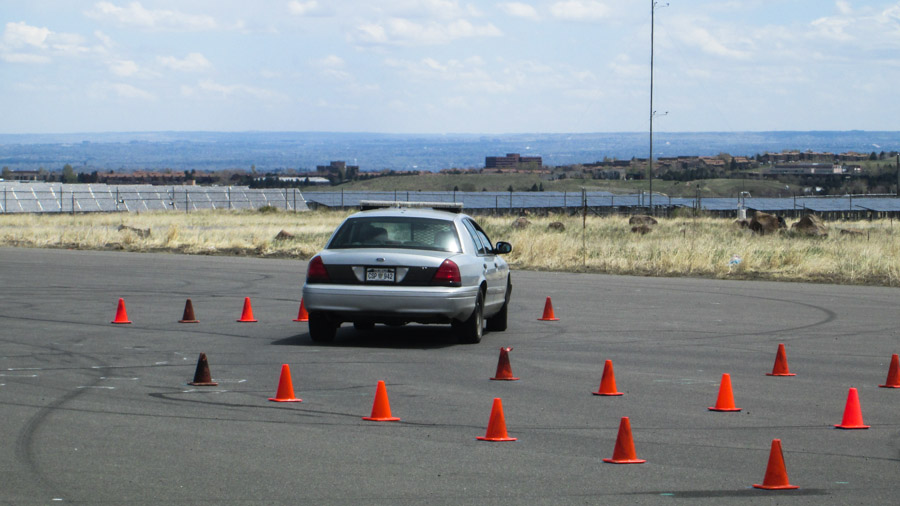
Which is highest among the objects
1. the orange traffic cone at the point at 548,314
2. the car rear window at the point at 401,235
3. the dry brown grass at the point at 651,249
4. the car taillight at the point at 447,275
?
the car rear window at the point at 401,235

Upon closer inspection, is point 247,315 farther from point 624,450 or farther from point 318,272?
A: point 624,450

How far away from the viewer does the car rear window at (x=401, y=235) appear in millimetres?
13539

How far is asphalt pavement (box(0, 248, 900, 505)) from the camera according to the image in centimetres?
666

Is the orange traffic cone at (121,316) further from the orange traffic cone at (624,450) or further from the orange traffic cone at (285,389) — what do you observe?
the orange traffic cone at (624,450)

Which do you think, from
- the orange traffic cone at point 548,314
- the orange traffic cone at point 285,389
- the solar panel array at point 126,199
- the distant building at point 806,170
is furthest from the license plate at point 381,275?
the distant building at point 806,170

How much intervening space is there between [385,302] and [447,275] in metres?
0.77

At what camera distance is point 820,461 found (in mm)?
7410

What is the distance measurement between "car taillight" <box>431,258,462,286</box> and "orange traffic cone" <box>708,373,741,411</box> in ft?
14.2

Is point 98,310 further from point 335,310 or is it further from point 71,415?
point 71,415

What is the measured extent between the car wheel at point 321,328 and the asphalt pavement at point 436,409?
0.19m

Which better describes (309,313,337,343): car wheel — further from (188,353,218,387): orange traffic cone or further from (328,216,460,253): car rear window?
(188,353,218,387): orange traffic cone

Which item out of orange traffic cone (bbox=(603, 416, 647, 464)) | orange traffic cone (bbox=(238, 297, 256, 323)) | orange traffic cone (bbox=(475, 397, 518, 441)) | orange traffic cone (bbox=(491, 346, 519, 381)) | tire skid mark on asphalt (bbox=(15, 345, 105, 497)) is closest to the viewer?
tire skid mark on asphalt (bbox=(15, 345, 105, 497))

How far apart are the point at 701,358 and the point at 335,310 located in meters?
4.05

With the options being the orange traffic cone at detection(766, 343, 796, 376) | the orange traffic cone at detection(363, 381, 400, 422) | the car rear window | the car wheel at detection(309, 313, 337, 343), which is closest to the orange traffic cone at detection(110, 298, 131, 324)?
the car wheel at detection(309, 313, 337, 343)
